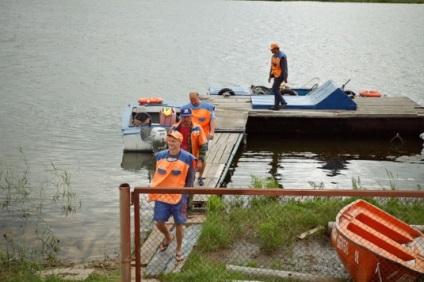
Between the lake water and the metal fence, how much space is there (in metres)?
1.92

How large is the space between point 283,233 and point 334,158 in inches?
318

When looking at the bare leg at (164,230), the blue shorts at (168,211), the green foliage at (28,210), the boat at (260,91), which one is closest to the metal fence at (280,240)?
the bare leg at (164,230)

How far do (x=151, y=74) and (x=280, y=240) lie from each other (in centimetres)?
2186

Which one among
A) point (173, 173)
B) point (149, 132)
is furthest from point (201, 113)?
point (149, 132)

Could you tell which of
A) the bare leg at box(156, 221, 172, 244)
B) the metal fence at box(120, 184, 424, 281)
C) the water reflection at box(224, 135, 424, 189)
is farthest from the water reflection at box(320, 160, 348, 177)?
the bare leg at box(156, 221, 172, 244)

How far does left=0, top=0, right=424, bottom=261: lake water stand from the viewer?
14.3 metres

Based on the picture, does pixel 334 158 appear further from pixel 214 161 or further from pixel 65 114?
A: pixel 65 114

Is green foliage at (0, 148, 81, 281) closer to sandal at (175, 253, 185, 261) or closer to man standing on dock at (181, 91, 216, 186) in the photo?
sandal at (175, 253, 185, 261)

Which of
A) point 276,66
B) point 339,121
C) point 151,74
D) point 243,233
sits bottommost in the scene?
point 151,74

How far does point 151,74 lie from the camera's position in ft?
95.9

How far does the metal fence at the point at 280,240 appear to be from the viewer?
6062 millimetres

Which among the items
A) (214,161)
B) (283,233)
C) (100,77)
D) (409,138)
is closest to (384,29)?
A: (100,77)

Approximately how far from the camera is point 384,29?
5131 centimetres

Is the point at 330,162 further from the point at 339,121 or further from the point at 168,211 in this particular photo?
the point at 168,211
